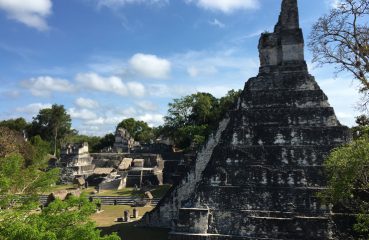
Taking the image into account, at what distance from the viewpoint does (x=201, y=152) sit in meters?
17.8

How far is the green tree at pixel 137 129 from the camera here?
8325 cm

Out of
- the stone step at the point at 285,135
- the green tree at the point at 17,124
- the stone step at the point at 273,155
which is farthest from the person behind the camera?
the green tree at the point at 17,124

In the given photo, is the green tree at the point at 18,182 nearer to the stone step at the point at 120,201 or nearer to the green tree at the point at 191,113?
the stone step at the point at 120,201

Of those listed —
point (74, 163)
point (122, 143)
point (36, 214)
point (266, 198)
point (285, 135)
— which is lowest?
point (266, 198)

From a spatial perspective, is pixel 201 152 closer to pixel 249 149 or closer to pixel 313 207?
pixel 249 149

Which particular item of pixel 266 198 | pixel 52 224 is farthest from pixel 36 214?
pixel 266 198

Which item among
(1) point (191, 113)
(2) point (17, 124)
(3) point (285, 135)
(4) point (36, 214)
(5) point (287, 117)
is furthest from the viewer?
(2) point (17, 124)

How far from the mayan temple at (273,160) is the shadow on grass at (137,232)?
346 centimetres

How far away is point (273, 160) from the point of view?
43.8 feet

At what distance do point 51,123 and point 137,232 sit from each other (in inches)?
2452

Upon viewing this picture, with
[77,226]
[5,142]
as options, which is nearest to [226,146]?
[77,226]

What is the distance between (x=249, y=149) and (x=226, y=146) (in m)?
0.89

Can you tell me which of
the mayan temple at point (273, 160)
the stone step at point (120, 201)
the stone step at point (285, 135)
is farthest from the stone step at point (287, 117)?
the stone step at point (120, 201)

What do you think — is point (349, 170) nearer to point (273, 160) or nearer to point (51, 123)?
point (273, 160)
